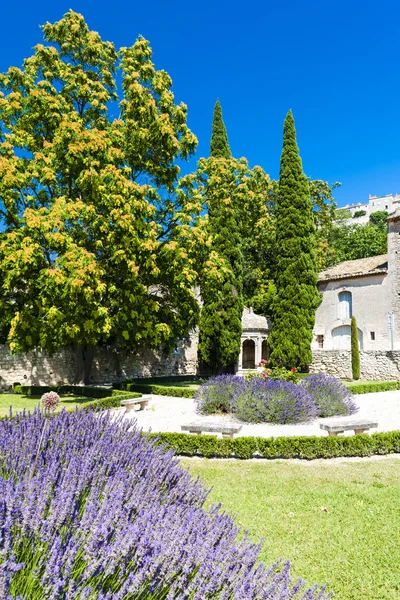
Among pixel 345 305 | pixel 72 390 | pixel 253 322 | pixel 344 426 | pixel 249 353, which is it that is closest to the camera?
pixel 344 426

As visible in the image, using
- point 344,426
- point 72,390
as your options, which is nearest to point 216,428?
point 344,426

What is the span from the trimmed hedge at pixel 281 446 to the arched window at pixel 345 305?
20519 mm

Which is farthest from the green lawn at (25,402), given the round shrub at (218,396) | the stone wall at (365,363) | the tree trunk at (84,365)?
the stone wall at (365,363)

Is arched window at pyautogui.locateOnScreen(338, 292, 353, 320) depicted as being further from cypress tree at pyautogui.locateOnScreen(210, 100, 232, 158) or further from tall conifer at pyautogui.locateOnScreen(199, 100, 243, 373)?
cypress tree at pyautogui.locateOnScreen(210, 100, 232, 158)

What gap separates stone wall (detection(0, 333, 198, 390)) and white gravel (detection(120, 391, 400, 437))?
6.36m

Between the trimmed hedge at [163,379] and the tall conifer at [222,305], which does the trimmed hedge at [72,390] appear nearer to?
the trimmed hedge at [163,379]

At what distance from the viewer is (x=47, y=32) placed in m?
16.9

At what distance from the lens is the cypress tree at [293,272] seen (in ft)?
76.2

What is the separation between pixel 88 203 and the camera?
14.2 metres

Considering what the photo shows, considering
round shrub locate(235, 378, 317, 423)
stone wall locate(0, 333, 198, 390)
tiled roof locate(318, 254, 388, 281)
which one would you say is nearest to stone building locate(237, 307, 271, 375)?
stone wall locate(0, 333, 198, 390)

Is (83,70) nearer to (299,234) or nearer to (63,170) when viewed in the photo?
(63,170)

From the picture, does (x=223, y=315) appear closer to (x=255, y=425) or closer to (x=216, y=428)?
(x=255, y=425)

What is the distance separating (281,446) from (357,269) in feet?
73.6

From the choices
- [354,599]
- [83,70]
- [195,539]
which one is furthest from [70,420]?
[83,70]
